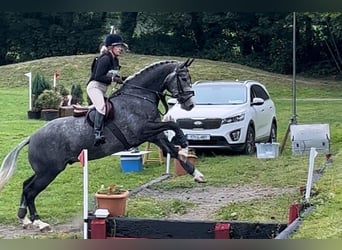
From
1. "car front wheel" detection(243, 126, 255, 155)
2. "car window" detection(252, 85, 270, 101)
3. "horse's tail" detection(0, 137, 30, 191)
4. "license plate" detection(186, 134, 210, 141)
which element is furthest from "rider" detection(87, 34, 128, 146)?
"car front wheel" detection(243, 126, 255, 155)

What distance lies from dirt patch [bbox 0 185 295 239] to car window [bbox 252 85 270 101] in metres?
0.46

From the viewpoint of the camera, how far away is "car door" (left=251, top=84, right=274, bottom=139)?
375cm

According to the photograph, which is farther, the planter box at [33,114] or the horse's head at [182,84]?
the planter box at [33,114]

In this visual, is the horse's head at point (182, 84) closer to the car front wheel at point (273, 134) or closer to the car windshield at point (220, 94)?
the car windshield at point (220, 94)

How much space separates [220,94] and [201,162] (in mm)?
378

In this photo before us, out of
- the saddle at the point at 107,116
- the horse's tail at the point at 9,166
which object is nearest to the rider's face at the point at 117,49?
the saddle at the point at 107,116

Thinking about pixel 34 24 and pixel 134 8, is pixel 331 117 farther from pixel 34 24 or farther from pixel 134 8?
pixel 134 8

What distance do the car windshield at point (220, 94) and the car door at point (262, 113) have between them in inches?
3.4

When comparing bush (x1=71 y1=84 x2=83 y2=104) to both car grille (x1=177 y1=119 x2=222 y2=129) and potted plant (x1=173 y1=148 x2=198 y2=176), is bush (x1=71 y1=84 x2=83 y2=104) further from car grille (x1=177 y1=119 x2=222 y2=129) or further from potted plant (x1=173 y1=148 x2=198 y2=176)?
car grille (x1=177 y1=119 x2=222 y2=129)

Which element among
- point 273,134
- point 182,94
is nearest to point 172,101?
point 182,94

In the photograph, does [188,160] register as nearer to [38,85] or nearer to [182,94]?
[182,94]

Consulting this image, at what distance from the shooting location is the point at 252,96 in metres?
3.80

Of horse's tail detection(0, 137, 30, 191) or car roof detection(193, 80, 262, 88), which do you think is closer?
horse's tail detection(0, 137, 30, 191)

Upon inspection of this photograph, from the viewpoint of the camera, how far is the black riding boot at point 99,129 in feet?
10.6
